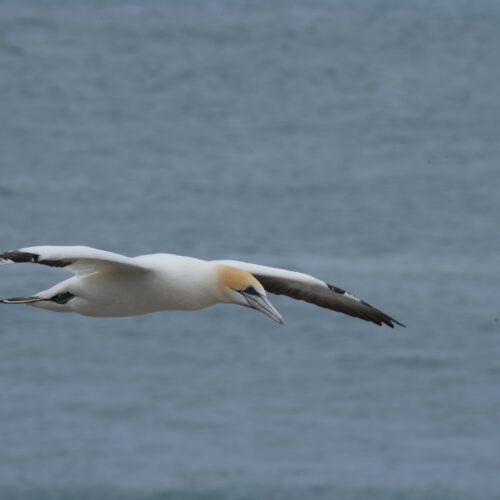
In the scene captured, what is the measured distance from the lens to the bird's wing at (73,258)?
9500 mm

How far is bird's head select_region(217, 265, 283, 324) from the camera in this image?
33.9 ft

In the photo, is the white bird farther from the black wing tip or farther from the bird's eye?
the black wing tip

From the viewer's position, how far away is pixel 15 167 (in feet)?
202

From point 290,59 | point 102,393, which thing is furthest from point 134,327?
point 290,59

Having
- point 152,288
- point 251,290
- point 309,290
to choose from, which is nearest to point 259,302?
point 251,290

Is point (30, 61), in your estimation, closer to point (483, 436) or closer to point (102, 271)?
point (483, 436)

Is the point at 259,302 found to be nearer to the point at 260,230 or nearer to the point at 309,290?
the point at 309,290

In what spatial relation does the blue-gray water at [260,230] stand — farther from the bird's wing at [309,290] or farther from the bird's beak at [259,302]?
the bird's beak at [259,302]

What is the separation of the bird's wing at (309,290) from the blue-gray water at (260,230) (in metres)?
23.6

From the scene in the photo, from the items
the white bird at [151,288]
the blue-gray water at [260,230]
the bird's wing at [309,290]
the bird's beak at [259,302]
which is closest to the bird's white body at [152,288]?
the white bird at [151,288]

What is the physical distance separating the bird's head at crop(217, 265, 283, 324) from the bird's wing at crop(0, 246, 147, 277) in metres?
0.53

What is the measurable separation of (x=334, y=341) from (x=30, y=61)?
36.0m

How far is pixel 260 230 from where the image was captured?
52844mm

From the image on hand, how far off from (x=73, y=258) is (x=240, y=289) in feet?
3.97
